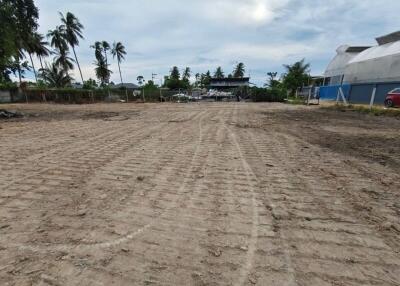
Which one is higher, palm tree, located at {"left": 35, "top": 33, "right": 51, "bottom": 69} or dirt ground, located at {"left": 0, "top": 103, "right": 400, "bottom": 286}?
palm tree, located at {"left": 35, "top": 33, "right": 51, "bottom": 69}

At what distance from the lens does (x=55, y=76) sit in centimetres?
4734

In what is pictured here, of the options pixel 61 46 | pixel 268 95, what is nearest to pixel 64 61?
pixel 61 46

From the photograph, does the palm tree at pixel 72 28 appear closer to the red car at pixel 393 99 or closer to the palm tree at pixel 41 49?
the palm tree at pixel 41 49

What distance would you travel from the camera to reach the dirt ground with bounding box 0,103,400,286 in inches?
82.0

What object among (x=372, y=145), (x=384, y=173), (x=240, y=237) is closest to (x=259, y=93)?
(x=372, y=145)

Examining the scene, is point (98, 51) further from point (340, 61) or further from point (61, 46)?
point (340, 61)

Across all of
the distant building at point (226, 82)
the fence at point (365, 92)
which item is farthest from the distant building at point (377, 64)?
the distant building at point (226, 82)

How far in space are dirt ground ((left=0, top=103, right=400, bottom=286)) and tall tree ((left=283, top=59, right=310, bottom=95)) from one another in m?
42.2

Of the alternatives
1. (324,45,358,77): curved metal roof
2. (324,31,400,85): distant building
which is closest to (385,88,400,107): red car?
(324,31,400,85): distant building

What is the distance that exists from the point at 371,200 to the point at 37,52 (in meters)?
51.2

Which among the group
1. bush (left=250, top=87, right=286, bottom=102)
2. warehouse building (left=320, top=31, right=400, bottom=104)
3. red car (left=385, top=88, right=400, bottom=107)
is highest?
warehouse building (left=320, top=31, right=400, bottom=104)

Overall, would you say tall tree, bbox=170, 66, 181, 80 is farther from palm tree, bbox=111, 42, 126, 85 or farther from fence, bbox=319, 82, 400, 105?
fence, bbox=319, 82, 400, 105

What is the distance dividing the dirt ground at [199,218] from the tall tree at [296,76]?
4225cm

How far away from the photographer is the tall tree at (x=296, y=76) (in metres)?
44.8
